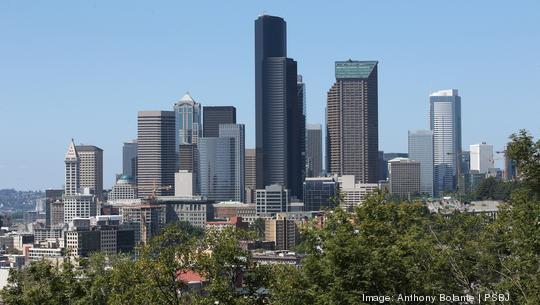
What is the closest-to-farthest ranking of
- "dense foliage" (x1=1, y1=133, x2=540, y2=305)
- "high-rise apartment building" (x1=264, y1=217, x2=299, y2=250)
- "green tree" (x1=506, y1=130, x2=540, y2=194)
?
"dense foliage" (x1=1, y1=133, x2=540, y2=305)
"green tree" (x1=506, y1=130, x2=540, y2=194)
"high-rise apartment building" (x1=264, y1=217, x2=299, y2=250)

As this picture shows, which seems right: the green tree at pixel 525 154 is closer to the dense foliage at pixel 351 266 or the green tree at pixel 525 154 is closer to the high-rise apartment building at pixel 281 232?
the dense foliage at pixel 351 266

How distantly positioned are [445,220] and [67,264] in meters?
13.4

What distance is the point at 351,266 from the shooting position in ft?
86.0

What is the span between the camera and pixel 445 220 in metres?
38.0

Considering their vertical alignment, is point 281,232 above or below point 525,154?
below

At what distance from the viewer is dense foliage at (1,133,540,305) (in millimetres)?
26375

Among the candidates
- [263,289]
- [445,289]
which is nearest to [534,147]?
[445,289]

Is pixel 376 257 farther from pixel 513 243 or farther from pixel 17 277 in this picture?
pixel 17 277

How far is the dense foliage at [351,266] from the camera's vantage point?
86.5 feet

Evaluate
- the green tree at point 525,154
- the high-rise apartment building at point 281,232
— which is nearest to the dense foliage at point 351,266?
the green tree at point 525,154

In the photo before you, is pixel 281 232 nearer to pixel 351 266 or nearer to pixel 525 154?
pixel 525 154

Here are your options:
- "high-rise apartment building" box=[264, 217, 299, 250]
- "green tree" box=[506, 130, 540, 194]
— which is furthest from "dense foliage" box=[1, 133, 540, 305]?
"high-rise apartment building" box=[264, 217, 299, 250]

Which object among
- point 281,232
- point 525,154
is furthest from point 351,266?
point 281,232

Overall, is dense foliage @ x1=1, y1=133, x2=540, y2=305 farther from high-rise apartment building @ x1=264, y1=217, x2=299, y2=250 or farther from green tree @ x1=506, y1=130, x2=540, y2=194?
high-rise apartment building @ x1=264, y1=217, x2=299, y2=250
